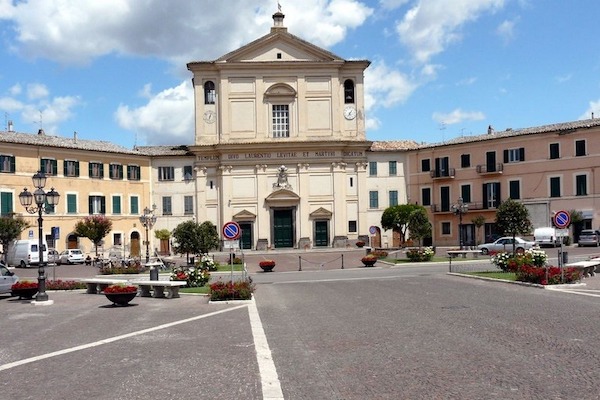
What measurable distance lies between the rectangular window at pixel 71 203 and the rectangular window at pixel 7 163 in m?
5.68

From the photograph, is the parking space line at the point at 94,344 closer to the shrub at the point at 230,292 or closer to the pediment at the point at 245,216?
the shrub at the point at 230,292

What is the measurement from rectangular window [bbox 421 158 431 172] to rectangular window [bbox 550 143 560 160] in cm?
1185

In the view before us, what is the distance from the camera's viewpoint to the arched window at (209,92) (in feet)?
201

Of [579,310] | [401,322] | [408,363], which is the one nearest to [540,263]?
[579,310]

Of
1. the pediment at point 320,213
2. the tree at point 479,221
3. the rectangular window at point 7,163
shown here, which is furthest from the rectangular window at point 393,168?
the rectangular window at point 7,163

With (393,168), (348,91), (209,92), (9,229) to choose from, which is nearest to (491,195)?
(393,168)

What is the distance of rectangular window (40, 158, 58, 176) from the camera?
54.2 metres

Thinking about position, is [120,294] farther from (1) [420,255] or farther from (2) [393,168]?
(2) [393,168]

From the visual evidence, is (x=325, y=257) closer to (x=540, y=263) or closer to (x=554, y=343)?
(x=540, y=263)

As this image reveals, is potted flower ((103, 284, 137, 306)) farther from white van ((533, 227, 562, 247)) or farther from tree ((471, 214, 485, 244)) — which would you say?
tree ((471, 214, 485, 244))

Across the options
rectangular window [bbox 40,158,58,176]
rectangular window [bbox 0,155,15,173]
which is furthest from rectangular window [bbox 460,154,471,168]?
rectangular window [bbox 0,155,15,173]

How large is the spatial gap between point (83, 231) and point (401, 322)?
44.4m

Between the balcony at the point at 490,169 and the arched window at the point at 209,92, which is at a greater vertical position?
the arched window at the point at 209,92

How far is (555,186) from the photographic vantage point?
56594mm
